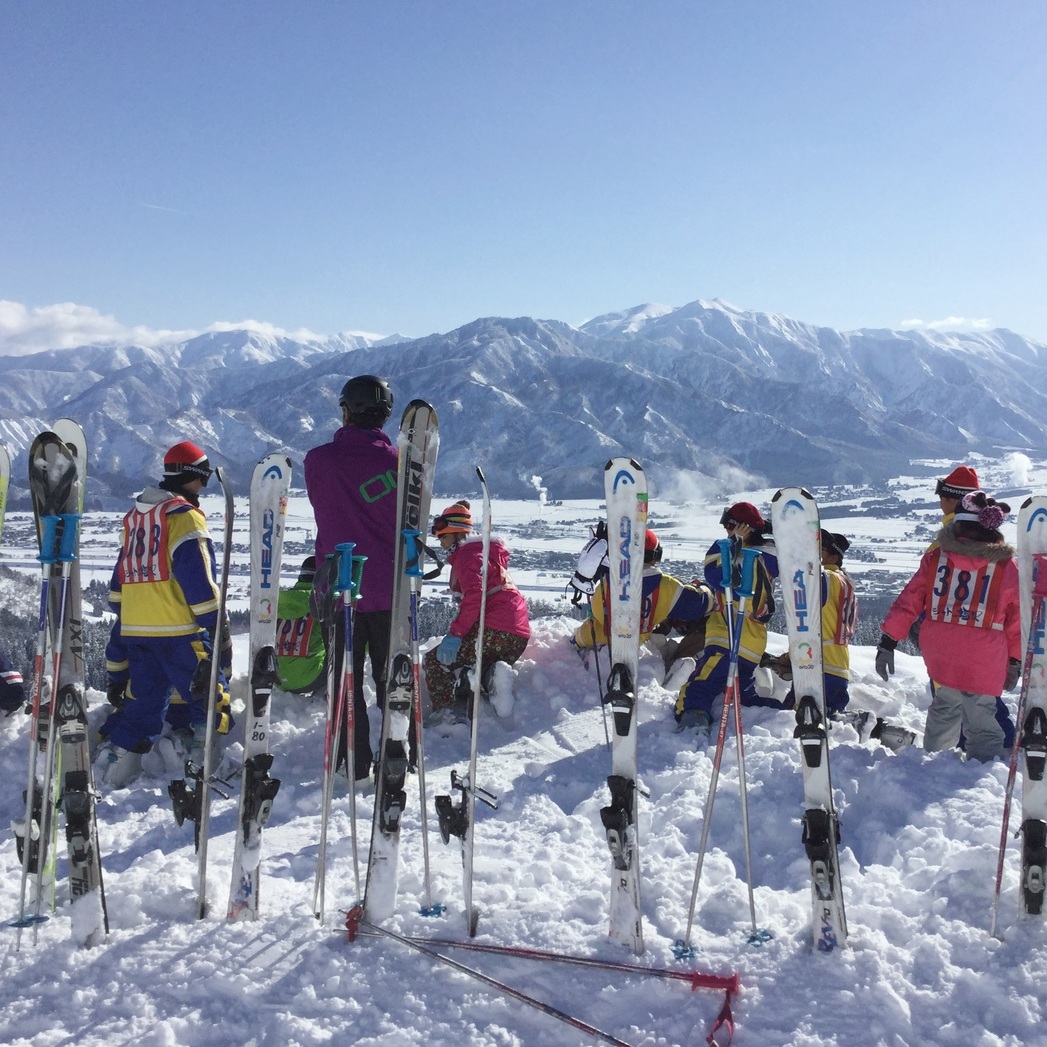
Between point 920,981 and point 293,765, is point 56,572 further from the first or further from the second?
point 920,981

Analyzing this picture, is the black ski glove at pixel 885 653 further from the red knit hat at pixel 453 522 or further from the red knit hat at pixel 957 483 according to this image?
the red knit hat at pixel 453 522

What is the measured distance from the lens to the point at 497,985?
97.0 inches

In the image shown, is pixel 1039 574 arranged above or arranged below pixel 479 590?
above

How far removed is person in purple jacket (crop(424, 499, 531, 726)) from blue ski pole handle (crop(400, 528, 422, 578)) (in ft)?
7.25

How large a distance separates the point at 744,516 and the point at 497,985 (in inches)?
139

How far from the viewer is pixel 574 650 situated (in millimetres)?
6473

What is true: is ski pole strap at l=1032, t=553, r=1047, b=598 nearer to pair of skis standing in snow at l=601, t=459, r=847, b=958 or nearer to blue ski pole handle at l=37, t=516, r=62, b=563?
pair of skis standing in snow at l=601, t=459, r=847, b=958

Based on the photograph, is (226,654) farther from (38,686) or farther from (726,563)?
(726,563)

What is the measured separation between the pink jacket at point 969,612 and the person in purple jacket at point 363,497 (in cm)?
302

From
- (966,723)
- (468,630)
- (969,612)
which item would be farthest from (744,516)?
(468,630)

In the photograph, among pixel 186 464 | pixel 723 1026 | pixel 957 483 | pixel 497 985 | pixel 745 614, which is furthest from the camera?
pixel 745 614

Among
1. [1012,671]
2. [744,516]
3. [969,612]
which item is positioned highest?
[744,516]

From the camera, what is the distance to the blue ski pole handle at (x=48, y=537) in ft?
9.13

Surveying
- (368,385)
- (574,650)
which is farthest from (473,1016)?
(574,650)
